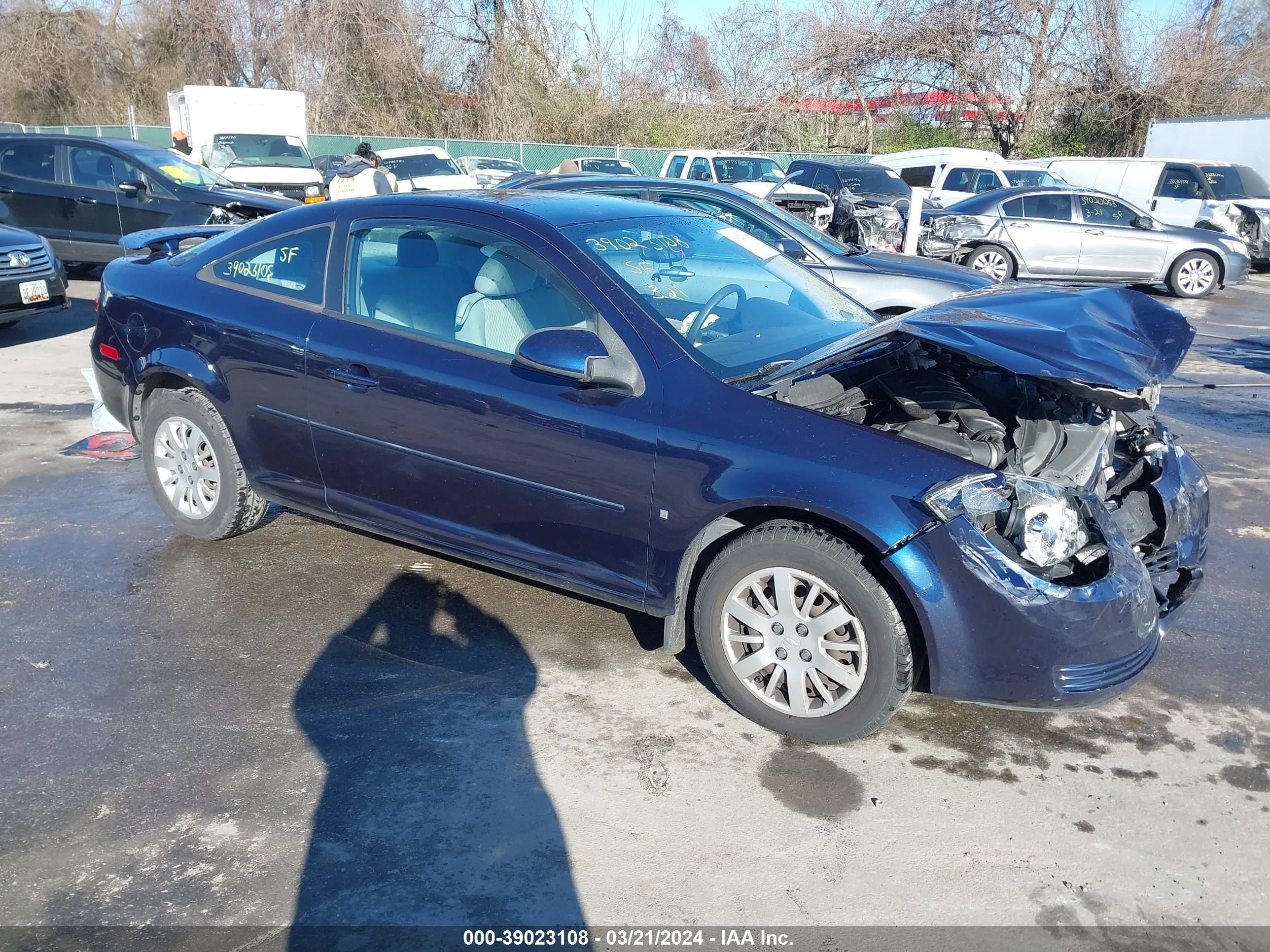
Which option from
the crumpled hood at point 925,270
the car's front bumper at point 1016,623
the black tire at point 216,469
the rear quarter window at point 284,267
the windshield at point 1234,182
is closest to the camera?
the car's front bumper at point 1016,623

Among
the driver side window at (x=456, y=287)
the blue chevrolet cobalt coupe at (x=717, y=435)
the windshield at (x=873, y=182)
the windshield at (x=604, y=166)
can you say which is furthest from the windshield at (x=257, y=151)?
the driver side window at (x=456, y=287)

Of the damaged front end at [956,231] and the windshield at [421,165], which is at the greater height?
the windshield at [421,165]

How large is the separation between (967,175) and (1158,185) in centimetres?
329

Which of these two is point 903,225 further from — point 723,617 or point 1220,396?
point 723,617

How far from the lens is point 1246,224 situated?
→ 1792cm

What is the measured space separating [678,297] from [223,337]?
2.08 meters

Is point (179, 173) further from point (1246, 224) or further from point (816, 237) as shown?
point (1246, 224)

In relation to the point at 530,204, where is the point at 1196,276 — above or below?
below

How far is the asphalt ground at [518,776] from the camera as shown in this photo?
2838mm

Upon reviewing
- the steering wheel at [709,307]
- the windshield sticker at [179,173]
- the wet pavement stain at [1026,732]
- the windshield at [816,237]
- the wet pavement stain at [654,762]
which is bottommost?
the wet pavement stain at [654,762]

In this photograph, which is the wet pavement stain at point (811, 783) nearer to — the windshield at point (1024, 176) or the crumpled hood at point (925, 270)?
the crumpled hood at point (925, 270)

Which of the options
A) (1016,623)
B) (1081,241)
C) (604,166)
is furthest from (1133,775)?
(604,166)

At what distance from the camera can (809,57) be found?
34.9m

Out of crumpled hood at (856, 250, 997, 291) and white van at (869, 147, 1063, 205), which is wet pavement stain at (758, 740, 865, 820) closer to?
crumpled hood at (856, 250, 997, 291)
